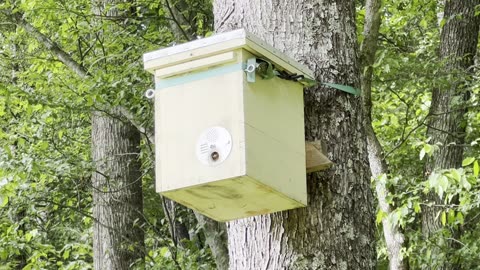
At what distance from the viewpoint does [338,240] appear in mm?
2303

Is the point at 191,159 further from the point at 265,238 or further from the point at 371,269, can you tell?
the point at 371,269

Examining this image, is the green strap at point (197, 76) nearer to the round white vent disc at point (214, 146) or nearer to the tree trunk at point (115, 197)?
the round white vent disc at point (214, 146)

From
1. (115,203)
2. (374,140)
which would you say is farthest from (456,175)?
(115,203)

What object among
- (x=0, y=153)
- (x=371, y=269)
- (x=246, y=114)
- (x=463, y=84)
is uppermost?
(x=463, y=84)

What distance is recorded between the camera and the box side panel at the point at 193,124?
2.14m

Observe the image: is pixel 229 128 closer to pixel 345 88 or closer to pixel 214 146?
pixel 214 146

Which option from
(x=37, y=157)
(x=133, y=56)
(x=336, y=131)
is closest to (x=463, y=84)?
(x=133, y=56)

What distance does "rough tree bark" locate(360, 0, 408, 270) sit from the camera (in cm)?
456

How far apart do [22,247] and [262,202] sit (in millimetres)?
4166

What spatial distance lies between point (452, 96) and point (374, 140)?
163cm

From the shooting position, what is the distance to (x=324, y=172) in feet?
7.76

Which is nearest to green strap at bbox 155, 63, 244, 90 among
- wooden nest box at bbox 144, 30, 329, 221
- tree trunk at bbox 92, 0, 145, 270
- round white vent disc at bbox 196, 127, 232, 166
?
wooden nest box at bbox 144, 30, 329, 221

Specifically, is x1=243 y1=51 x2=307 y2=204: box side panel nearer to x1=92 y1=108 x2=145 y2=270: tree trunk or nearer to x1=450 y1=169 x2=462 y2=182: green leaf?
x1=450 y1=169 x2=462 y2=182: green leaf

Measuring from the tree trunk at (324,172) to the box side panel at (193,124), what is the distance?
0.94 ft
